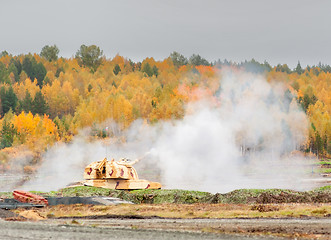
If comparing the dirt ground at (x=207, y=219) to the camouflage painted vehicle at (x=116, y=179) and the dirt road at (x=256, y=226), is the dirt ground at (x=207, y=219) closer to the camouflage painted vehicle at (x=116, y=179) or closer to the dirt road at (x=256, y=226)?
the dirt road at (x=256, y=226)

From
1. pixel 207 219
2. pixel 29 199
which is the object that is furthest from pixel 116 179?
pixel 207 219

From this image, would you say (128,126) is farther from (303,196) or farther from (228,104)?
(303,196)

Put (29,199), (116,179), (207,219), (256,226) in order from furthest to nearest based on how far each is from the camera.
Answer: (116,179)
(29,199)
(207,219)
(256,226)

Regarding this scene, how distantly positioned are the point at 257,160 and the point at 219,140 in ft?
113

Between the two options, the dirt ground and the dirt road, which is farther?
the dirt ground

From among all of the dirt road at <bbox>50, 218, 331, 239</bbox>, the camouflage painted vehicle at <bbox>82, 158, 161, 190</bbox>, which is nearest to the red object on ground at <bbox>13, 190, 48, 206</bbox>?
the camouflage painted vehicle at <bbox>82, 158, 161, 190</bbox>

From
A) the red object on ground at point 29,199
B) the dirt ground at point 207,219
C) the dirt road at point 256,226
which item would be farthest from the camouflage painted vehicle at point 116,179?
the dirt road at point 256,226

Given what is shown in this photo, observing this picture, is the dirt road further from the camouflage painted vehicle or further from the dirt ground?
the camouflage painted vehicle

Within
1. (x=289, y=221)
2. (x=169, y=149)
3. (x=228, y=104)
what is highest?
(x=228, y=104)

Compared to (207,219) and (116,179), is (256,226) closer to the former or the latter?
(207,219)

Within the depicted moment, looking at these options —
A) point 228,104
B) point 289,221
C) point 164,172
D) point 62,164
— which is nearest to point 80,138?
point 62,164

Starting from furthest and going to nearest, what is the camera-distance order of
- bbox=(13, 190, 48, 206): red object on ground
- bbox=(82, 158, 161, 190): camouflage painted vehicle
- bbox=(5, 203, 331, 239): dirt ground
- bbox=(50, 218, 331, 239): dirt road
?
1. bbox=(82, 158, 161, 190): camouflage painted vehicle
2. bbox=(13, 190, 48, 206): red object on ground
3. bbox=(5, 203, 331, 239): dirt ground
4. bbox=(50, 218, 331, 239): dirt road

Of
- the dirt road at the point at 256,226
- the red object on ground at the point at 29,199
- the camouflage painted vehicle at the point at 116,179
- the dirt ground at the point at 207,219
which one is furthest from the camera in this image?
the camouflage painted vehicle at the point at 116,179

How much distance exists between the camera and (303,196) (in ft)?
152
